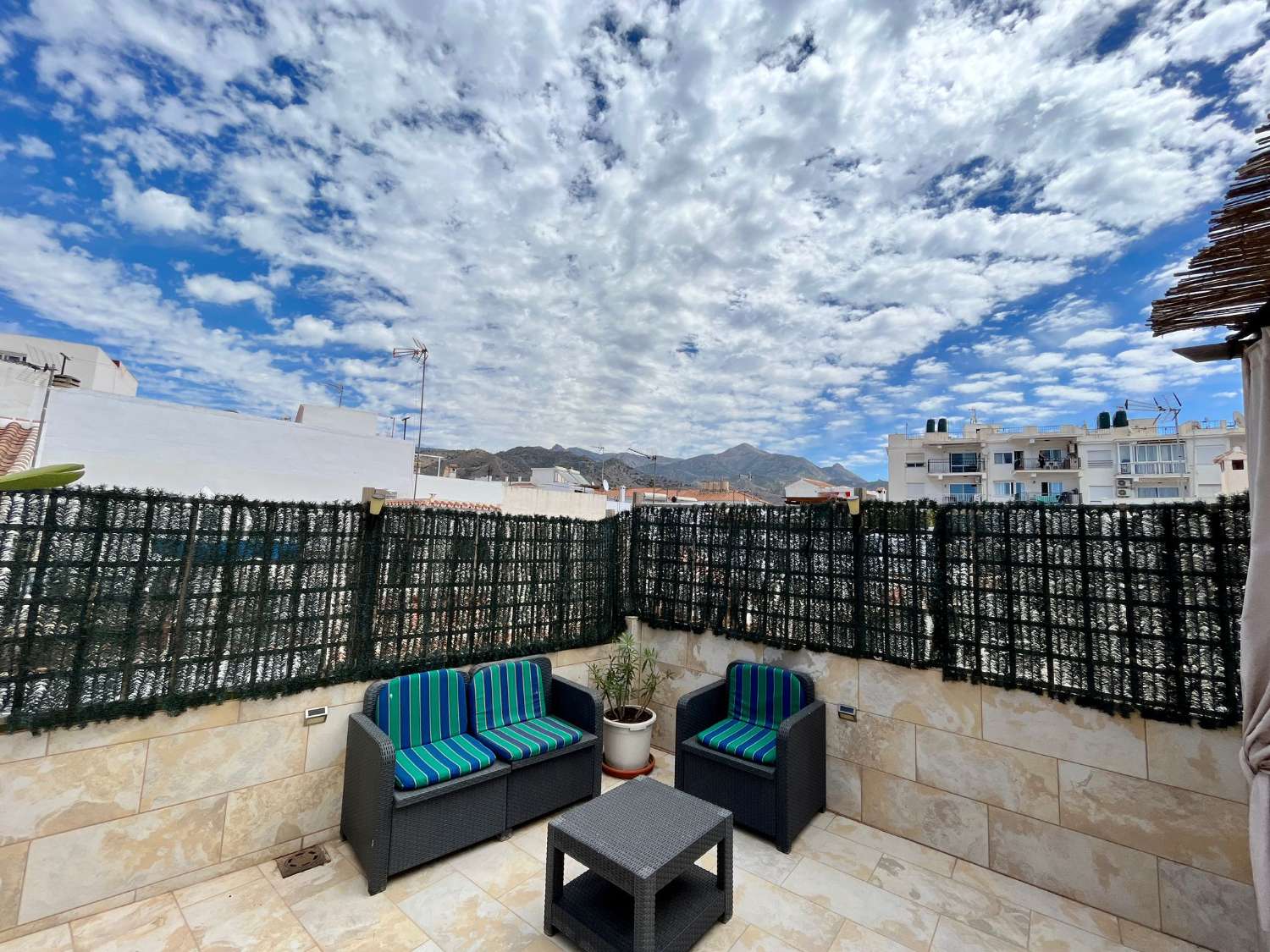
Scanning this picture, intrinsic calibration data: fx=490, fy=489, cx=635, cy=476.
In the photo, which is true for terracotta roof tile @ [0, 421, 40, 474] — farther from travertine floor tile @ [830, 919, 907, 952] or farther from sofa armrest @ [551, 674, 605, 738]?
travertine floor tile @ [830, 919, 907, 952]

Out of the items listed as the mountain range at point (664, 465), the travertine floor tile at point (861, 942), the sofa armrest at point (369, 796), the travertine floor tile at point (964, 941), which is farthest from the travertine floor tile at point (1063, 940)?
the mountain range at point (664, 465)

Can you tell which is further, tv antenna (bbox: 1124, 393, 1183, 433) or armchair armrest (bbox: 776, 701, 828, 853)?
tv antenna (bbox: 1124, 393, 1183, 433)

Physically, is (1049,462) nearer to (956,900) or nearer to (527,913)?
(956,900)

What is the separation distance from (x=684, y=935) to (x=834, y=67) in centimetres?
660

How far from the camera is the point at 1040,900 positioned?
9.17 feet

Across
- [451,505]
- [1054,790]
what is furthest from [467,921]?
[451,505]

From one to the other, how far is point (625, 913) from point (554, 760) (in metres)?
1.18

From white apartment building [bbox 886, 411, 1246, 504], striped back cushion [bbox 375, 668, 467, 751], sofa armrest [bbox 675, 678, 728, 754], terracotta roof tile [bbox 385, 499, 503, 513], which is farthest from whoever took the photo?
white apartment building [bbox 886, 411, 1246, 504]

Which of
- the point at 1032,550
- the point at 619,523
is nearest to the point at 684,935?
the point at 1032,550

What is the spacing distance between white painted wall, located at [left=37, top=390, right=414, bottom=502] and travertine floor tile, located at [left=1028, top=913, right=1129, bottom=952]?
13909 mm

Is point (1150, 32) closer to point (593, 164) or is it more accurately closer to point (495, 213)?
point (593, 164)

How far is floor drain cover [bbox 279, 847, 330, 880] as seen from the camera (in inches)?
114

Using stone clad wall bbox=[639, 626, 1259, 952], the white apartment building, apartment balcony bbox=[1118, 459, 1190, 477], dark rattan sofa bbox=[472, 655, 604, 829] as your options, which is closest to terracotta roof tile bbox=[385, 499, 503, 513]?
dark rattan sofa bbox=[472, 655, 604, 829]

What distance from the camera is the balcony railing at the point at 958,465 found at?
29.6 m
